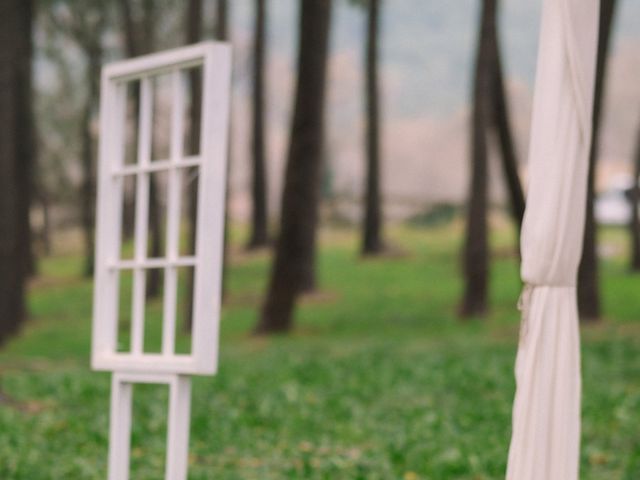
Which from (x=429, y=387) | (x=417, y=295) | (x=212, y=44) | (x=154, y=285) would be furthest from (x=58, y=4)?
(x=212, y=44)

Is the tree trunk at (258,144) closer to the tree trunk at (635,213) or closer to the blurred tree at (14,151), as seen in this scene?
the blurred tree at (14,151)

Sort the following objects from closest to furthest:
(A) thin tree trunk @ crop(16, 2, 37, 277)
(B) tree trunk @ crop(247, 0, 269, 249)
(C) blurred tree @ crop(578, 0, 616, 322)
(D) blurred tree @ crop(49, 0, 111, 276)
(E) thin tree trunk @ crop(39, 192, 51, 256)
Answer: (C) blurred tree @ crop(578, 0, 616, 322)
(A) thin tree trunk @ crop(16, 2, 37, 277)
(B) tree trunk @ crop(247, 0, 269, 249)
(D) blurred tree @ crop(49, 0, 111, 276)
(E) thin tree trunk @ crop(39, 192, 51, 256)

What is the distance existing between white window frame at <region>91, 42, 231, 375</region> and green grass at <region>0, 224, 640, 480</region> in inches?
72.1

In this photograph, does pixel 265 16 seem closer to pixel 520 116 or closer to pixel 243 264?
pixel 243 264

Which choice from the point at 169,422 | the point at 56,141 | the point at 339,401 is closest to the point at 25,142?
the point at 339,401

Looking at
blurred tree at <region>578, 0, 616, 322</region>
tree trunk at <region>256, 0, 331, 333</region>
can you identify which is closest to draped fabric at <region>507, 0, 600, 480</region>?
blurred tree at <region>578, 0, 616, 322</region>

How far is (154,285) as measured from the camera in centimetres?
2567

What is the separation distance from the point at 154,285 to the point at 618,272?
29.9 ft

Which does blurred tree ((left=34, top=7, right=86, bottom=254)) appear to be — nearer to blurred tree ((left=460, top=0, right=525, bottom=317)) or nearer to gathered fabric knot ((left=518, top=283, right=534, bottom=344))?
blurred tree ((left=460, top=0, right=525, bottom=317))

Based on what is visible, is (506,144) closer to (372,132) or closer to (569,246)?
(372,132)

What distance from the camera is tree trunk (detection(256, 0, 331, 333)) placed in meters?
16.5

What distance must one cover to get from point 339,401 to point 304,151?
6.90m

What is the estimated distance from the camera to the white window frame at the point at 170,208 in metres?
4.77

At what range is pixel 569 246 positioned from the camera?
13.5 ft
